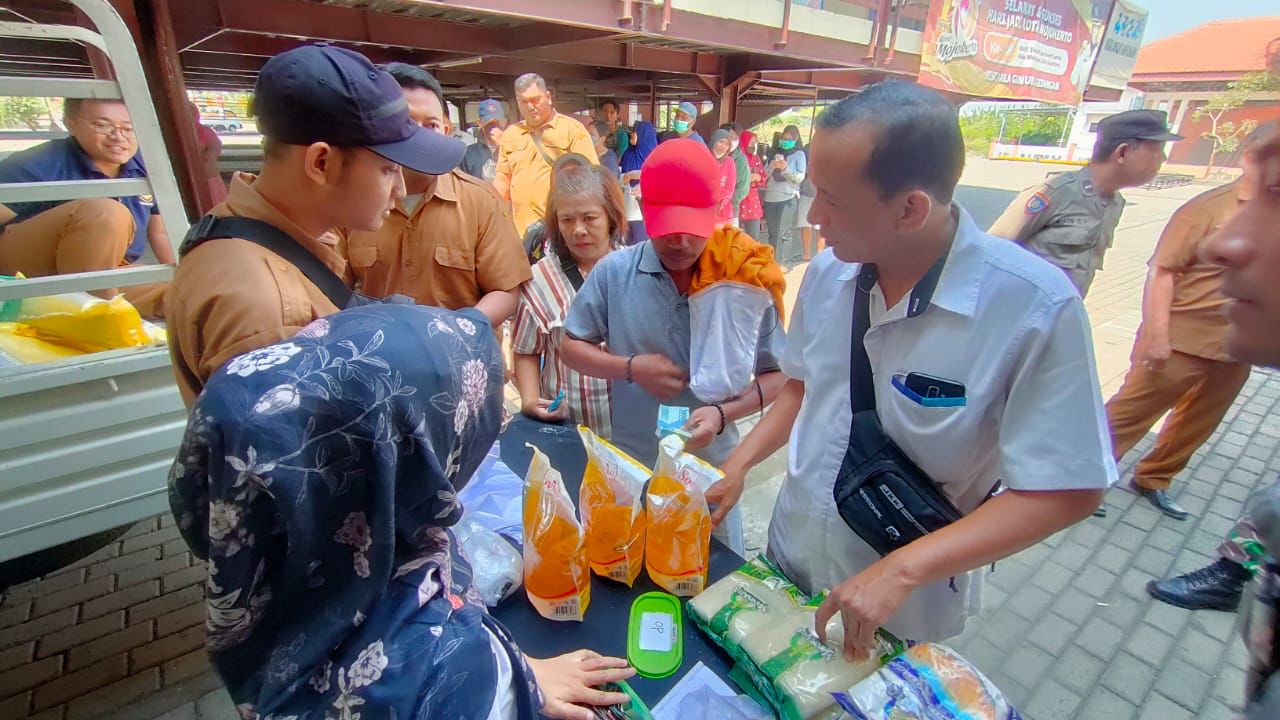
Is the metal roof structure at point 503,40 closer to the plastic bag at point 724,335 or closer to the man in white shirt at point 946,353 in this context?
the plastic bag at point 724,335

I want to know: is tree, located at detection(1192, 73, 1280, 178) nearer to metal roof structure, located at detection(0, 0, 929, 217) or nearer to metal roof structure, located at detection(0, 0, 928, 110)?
metal roof structure, located at detection(0, 0, 929, 217)

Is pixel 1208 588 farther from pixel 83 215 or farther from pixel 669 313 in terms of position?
pixel 83 215

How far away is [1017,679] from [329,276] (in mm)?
2719

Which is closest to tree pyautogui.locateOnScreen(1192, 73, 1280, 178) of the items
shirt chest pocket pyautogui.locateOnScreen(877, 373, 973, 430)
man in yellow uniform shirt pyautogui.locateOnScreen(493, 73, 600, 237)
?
man in yellow uniform shirt pyautogui.locateOnScreen(493, 73, 600, 237)

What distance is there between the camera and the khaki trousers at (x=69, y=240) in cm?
200

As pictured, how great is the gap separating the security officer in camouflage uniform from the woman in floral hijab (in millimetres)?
3316

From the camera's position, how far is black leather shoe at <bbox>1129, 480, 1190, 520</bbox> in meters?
3.11

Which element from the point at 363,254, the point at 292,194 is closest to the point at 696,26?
the point at 363,254

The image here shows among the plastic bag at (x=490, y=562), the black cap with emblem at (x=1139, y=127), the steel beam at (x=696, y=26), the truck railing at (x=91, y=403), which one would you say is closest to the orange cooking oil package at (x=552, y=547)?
the plastic bag at (x=490, y=562)

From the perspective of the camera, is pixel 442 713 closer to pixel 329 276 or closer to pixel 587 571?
pixel 587 571

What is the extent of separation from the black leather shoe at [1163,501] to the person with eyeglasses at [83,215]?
4.80 metres

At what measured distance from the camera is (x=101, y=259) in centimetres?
203

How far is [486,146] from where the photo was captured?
6.27m

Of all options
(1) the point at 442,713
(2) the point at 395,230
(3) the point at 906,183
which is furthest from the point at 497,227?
(1) the point at 442,713
